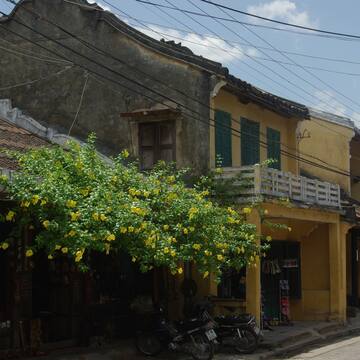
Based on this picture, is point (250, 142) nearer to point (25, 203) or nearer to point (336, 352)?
point (336, 352)

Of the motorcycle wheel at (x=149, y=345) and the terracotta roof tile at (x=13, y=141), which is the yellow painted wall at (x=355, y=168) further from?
the terracotta roof tile at (x=13, y=141)

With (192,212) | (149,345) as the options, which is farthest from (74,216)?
(149,345)

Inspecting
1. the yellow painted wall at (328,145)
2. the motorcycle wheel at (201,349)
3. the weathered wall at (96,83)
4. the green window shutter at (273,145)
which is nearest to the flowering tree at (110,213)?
the motorcycle wheel at (201,349)

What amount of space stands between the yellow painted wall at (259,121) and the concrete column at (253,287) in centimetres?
213

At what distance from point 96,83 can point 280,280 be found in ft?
27.2

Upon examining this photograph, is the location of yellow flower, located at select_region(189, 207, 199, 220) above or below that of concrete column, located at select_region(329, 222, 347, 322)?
above

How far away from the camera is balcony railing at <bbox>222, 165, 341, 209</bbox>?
16.6 meters

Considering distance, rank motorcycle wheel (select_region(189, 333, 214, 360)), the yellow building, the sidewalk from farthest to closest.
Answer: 1. the yellow building
2. motorcycle wheel (select_region(189, 333, 214, 360))
3. the sidewalk

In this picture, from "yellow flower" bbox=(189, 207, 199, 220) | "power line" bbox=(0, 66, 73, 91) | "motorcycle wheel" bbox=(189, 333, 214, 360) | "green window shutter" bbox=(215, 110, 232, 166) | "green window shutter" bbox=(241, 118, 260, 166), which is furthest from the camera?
"green window shutter" bbox=(241, 118, 260, 166)

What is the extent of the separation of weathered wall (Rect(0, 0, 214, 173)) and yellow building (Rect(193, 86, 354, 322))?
2.16 feet

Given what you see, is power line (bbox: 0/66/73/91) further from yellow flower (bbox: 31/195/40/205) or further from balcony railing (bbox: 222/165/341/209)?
yellow flower (bbox: 31/195/40/205)

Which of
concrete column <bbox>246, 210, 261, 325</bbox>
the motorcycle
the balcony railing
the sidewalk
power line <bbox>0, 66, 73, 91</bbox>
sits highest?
power line <bbox>0, 66, 73, 91</bbox>

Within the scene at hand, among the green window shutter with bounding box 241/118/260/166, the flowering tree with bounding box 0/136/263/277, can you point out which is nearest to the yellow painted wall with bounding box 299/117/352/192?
the green window shutter with bounding box 241/118/260/166

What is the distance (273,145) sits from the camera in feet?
71.8
